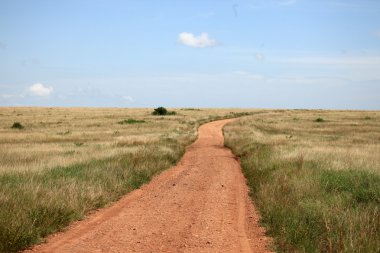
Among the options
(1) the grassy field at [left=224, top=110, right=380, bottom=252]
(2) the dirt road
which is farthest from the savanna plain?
(2) the dirt road

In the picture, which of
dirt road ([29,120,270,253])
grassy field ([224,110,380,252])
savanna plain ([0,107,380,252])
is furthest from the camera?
dirt road ([29,120,270,253])

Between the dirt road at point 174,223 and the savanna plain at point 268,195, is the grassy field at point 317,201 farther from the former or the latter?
the dirt road at point 174,223

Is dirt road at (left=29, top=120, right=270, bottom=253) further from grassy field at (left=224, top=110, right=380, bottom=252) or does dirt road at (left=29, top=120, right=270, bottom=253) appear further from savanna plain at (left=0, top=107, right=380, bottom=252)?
grassy field at (left=224, top=110, right=380, bottom=252)

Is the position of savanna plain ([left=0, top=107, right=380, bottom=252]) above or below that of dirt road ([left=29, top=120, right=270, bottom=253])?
above

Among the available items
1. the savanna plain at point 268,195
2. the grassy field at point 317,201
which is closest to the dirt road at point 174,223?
the savanna plain at point 268,195

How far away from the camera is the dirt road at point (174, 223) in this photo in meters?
8.27

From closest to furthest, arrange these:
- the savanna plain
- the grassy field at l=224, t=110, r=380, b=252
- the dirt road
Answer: the grassy field at l=224, t=110, r=380, b=252, the savanna plain, the dirt road

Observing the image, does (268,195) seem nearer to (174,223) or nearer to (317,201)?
(317,201)

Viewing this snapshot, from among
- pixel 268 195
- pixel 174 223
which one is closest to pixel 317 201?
pixel 268 195

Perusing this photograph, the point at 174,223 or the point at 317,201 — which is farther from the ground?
the point at 317,201

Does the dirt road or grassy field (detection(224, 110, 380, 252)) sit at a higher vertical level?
grassy field (detection(224, 110, 380, 252))

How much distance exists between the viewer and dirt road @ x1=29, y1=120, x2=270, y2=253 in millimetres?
8273

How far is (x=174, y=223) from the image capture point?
32.7ft

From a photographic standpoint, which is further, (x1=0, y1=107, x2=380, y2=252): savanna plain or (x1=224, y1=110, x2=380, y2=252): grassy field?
(x1=0, y1=107, x2=380, y2=252): savanna plain
